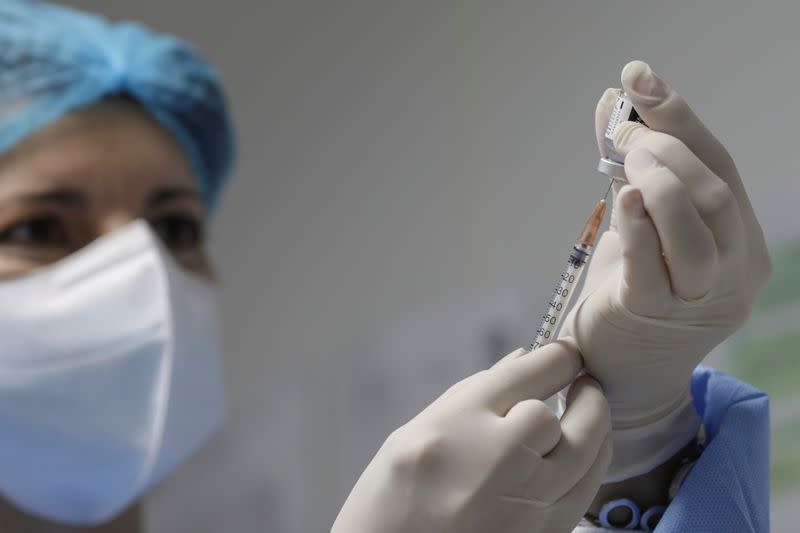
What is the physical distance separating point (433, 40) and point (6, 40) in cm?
80

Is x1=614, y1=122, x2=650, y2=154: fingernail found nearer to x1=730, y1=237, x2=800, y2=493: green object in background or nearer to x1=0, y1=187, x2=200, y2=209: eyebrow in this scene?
x1=730, y1=237, x2=800, y2=493: green object in background

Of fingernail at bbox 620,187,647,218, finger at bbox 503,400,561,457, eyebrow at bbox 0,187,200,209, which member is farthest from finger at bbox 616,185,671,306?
eyebrow at bbox 0,187,200,209

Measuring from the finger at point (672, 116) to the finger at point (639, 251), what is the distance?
6 centimetres

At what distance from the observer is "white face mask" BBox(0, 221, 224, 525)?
1268 mm

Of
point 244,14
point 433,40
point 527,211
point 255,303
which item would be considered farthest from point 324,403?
point 244,14

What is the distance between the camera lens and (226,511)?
2.10 meters

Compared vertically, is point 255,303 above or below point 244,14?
below

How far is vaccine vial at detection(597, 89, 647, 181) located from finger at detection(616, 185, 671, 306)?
0.22 ft

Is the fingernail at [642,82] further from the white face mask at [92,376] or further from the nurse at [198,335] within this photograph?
the white face mask at [92,376]

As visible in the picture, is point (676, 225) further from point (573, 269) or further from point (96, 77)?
point (96, 77)

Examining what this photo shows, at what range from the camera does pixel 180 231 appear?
4.99 ft

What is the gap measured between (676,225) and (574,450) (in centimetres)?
17

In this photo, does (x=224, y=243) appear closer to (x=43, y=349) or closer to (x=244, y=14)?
(x=244, y=14)

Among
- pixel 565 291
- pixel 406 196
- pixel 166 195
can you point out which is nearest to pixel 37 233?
pixel 166 195
